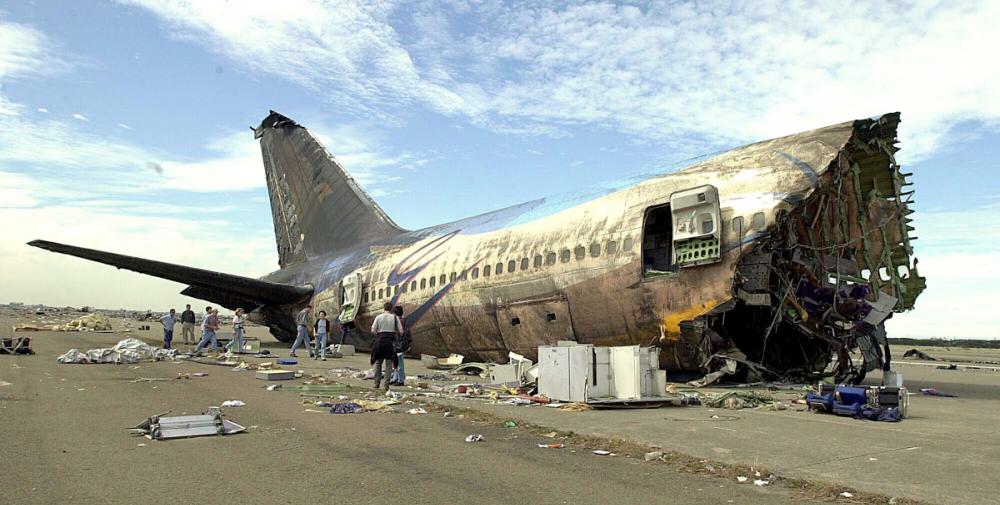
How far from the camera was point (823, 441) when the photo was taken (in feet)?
22.2

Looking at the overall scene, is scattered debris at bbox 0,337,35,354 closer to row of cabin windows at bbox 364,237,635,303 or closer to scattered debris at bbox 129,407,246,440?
row of cabin windows at bbox 364,237,635,303

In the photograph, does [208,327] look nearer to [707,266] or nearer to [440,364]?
[440,364]

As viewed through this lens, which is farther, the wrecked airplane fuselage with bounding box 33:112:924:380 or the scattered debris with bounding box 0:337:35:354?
the scattered debris with bounding box 0:337:35:354

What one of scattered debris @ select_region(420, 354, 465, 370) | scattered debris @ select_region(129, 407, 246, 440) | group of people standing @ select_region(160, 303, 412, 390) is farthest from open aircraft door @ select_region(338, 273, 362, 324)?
scattered debris @ select_region(129, 407, 246, 440)

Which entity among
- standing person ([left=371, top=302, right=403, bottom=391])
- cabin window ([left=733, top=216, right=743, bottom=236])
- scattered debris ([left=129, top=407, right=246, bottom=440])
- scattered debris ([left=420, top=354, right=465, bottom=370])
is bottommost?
scattered debris ([left=129, top=407, right=246, bottom=440])

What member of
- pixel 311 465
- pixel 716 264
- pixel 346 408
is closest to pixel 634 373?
pixel 716 264

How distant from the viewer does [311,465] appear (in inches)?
220

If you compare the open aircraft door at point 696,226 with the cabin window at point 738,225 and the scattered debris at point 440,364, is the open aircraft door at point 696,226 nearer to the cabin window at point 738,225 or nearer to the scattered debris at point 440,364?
the cabin window at point 738,225

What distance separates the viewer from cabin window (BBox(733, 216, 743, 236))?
1192 centimetres

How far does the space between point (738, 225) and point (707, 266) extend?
3.06 feet

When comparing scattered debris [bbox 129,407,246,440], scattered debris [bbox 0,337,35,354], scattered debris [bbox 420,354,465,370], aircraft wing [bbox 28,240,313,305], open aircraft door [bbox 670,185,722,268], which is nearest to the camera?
scattered debris [bbox 129,407,246,440]

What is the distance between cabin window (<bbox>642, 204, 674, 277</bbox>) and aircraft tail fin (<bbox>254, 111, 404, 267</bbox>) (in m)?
13.0

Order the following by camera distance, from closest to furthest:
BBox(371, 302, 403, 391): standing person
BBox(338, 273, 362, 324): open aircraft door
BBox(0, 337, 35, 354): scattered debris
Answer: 1. BBox(371, 302, 403, 391): standing person
2. BBox(0, 337, 35, 354): scattered debris
3. BBox(338, 273, 362, 324): open aircraft door

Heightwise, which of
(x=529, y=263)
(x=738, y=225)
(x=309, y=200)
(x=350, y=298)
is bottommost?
(x=350, y=298)
